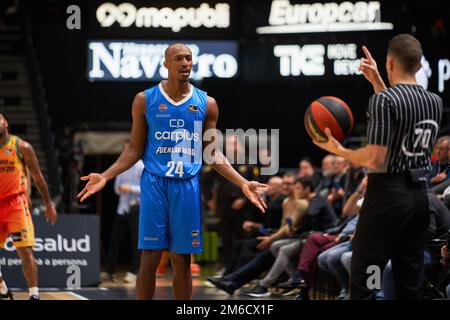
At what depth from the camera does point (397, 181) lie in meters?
5.39

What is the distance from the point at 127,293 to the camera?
37.8 ft

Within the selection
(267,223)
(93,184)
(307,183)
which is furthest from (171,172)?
(267,223)

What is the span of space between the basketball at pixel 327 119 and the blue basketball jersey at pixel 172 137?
0.81 metres

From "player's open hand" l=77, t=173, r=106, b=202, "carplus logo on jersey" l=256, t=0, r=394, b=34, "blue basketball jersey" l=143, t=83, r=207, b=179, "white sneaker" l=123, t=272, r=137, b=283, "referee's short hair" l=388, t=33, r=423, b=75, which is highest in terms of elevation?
"carplus logo on jersey" l=256, t=0, r=394, b=34

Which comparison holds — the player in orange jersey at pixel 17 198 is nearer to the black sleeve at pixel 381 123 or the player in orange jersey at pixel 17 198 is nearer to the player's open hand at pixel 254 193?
the player's open hand at pixel 254 193

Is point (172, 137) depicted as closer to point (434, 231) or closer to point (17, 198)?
point (434, 231)

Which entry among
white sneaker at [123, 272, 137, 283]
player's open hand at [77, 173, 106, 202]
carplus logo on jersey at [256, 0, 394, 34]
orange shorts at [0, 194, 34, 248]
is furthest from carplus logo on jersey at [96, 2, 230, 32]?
player's open hand at [77, 173, 106, 202]

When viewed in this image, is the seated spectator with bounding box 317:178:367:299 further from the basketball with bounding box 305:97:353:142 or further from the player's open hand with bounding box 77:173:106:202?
the player's open hand with bounding box 77:173:106:202

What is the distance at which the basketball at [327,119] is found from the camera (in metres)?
6.70

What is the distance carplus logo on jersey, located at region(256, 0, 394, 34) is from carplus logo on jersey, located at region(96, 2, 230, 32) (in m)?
1.04

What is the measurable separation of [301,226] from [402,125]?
234 inches

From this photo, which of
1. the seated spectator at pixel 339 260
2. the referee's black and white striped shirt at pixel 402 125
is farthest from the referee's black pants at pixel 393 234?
the seated spectator at pixel 339 260

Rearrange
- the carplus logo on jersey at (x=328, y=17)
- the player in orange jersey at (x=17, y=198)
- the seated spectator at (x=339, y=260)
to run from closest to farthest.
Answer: the player in orange jersey at (x=17, y=198)
the seated spectator at (x=339, y=260)
the carplus logo on jersey at (x=328, y=17)

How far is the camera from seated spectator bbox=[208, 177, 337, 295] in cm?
1112
